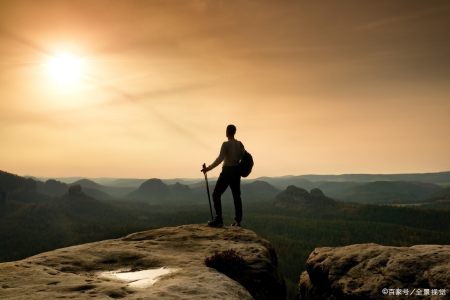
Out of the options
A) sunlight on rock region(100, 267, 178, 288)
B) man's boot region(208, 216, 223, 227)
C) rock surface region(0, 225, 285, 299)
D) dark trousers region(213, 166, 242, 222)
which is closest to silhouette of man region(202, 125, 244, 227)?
dark trousers region(213, 166, 242, 222)

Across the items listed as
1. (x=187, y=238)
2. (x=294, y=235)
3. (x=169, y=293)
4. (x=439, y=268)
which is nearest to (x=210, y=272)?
(x=169, y=293)

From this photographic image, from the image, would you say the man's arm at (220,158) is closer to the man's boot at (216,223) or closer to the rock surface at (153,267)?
the man's boot at (216,223)

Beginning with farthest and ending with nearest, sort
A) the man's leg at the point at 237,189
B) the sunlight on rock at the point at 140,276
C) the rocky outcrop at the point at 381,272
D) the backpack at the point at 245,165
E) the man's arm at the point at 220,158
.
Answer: the backpack at the point at 245,165 → the man's leg at the point at 237,189 → the man's arm at the point at 220,158 → the rocky outcrop at the point at 381,272 → the sunlight on rock at the point at 140,276

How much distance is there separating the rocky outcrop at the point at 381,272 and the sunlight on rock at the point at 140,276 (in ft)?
17.8

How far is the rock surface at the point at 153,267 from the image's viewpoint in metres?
7.87

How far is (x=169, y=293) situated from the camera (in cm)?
763

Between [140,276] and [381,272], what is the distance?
695cm

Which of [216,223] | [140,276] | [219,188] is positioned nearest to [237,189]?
[219,188]

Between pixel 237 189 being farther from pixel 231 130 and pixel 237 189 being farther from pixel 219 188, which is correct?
pixel 231 130

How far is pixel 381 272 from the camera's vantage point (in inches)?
404

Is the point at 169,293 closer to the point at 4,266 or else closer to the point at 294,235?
the point at 4,266

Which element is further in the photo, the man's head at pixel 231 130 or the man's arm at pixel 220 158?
the man's head at pixel 231 130

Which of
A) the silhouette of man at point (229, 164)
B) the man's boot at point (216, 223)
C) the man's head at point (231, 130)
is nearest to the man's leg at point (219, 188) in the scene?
the silhouette of man at point (229, 164)

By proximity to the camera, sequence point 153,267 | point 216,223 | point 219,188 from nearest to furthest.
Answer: point 153,267 → point 219,188 → point 216,223
